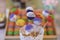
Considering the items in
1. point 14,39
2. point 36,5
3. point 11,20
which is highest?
point 36,5

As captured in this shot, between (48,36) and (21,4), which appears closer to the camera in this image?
(48,36)

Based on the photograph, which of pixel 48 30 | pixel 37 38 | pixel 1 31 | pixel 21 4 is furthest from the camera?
pixel 21 4

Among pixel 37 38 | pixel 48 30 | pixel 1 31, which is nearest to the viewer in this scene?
pixel 37 38

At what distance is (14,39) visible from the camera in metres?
0.87

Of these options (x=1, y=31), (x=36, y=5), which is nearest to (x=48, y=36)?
(x=1, y=31)

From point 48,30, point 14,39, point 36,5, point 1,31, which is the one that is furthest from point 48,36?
point 36,5

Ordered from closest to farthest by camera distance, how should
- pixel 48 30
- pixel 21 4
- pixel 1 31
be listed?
pixel 48 30 → pixel 1 31 → pixel 21 4

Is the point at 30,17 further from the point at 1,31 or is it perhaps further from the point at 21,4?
the point at 21,4

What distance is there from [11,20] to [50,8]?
365mm

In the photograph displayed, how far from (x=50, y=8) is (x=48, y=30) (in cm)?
33

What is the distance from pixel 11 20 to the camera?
100 centimetres

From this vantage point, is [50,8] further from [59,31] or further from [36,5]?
[59,31]

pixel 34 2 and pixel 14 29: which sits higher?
pixel 34 2

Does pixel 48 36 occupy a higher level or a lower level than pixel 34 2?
lower
